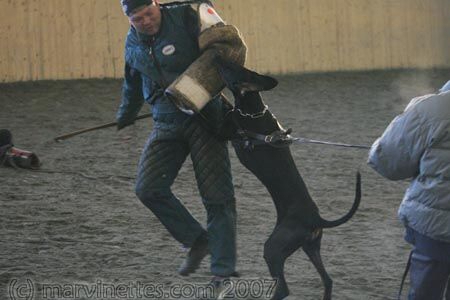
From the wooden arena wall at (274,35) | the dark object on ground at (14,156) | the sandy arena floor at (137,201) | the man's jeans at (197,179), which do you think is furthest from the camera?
the wooden arena wall at (274,35)

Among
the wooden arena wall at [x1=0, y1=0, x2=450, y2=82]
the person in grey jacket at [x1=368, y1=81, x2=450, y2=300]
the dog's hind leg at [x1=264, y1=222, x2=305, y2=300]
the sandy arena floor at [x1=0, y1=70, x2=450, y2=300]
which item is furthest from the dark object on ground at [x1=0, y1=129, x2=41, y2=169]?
the person in grey jacket at [x1=368, y1=81, x2=450, y2=300]

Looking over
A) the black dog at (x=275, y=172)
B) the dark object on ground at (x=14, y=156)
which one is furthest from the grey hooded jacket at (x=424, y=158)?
the dark object on ground at (x=14, y=156)

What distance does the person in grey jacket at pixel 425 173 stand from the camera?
3.82 meters

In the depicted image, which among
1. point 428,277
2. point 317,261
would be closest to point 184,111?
point 317,261

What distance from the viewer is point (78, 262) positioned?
5887mm

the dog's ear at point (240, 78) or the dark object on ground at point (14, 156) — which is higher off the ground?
the dog's ear at point (240, 78)

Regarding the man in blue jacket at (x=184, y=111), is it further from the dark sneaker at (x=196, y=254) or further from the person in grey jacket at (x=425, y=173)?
the person in grey jacket at (x=425, y=173)

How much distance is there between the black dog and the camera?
4.74m

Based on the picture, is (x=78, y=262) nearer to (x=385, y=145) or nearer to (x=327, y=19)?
(x=385, y=145)

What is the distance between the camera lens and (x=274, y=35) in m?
14.3

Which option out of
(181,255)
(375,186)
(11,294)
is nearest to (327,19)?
(375,186)

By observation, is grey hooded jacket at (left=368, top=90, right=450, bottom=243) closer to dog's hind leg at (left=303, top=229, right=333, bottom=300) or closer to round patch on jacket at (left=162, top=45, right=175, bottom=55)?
dog's hind leg at (left=303, top=229, right=333, bottom=300)

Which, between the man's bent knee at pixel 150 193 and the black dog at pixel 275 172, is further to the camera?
the man's bent knee at pixel 150 193

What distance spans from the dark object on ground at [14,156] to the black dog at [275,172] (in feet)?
15.0
